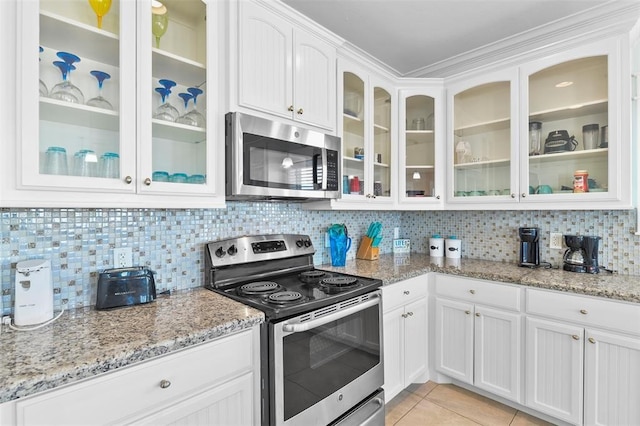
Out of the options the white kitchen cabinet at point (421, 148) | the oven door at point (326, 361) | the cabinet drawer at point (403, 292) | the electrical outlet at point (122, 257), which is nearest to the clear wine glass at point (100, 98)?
the electrical outlet at point (122, 257)

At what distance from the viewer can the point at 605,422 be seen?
66.0 inches

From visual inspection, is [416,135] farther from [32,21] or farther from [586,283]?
[32,21]

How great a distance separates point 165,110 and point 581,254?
102 inches

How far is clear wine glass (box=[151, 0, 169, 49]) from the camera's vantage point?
1311mm

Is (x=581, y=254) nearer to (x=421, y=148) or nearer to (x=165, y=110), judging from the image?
(x=421, y=148)

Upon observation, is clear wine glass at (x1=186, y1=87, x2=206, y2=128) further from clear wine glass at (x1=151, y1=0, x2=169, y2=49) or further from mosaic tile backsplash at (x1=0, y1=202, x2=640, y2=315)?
mosaic tile backsplash at (x1=0, y1=202, x2=640, y2=315)

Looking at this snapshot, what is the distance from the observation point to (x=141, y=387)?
0.98 metres

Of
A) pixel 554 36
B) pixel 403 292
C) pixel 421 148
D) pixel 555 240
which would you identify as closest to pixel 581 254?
pixel 555 240

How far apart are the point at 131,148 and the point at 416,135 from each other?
2.08m

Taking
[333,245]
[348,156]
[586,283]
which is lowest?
[586,283]

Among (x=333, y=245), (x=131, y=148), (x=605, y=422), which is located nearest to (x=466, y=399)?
(x=605, y=422)

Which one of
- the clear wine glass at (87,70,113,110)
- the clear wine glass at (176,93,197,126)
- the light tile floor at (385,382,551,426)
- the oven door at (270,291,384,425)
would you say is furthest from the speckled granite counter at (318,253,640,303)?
the clear wine glass at (87,70,113,110)

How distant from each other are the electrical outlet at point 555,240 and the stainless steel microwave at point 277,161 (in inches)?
64.0

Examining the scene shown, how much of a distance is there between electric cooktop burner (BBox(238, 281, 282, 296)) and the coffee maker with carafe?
1921 millimetres
